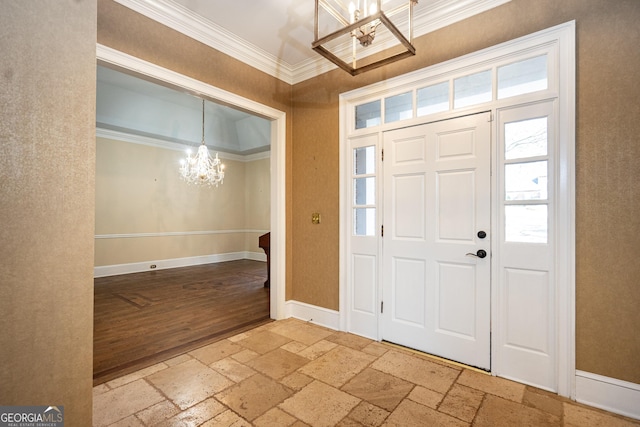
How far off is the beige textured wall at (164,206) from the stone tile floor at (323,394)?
16.1 ft

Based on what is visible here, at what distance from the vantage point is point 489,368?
2.41m

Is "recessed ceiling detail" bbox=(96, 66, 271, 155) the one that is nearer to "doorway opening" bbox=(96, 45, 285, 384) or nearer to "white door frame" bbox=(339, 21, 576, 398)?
"doorway opening" bbox=(96, 45, 285, 384)

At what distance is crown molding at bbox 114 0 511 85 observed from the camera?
248cm

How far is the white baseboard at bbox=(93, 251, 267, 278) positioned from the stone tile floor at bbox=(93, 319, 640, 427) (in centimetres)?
475

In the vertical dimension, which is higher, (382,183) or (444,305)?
(382,183)

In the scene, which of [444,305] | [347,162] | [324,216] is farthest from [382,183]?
[444,305]

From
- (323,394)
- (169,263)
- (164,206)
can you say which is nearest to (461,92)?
(323,394)

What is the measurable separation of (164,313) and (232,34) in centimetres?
355

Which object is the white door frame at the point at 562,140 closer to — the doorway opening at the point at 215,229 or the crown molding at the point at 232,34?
the crown molding at the point at 232,34

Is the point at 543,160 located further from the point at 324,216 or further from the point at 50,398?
the point at 50,398

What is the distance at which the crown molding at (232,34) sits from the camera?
8.14ft

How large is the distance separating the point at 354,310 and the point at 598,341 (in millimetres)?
1984

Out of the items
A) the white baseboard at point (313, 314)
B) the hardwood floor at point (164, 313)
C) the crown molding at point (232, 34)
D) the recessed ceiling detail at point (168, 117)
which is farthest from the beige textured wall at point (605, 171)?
the recessed ceiling detail at point (168, 117)

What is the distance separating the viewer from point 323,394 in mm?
2145
